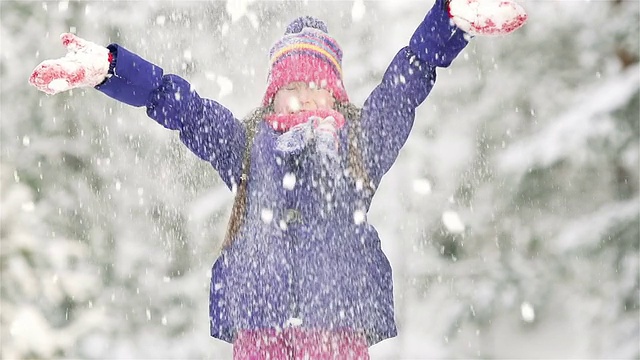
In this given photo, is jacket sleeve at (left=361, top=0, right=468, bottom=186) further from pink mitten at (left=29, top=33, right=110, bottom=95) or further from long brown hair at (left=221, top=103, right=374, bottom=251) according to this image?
pink mitten at (left=29, top=33, right=110, bottom=95)

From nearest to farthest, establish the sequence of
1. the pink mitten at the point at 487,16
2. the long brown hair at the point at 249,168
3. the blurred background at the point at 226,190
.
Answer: the pink mitten at the point at 487,16
the long brown hair at the point at 249,168
the blurred background at the point at 226,190

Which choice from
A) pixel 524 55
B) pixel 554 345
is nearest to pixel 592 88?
pixel 524 55

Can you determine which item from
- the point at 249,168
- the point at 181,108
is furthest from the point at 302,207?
the point at 181,108

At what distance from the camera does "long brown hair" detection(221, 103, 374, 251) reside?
305cm

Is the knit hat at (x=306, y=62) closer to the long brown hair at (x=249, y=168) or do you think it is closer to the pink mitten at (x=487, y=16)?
the long brown hair at (x=249, y=168)

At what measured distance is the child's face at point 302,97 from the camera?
3160 millimetres

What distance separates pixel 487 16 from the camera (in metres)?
2.68

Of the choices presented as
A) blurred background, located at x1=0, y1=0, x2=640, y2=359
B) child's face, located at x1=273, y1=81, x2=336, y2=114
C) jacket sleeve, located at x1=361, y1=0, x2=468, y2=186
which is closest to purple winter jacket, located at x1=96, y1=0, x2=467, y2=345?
jacket sleeve, located at x1=361, y1=0, x2=468, y2=186

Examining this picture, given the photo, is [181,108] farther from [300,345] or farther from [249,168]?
[300,345]

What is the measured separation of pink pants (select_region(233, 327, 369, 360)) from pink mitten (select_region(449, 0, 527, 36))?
1.06 metres

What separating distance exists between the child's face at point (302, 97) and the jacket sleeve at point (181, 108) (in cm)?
18

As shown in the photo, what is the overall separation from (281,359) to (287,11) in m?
5.88

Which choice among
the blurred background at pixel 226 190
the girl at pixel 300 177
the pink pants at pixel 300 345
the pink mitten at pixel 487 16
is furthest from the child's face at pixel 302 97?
the blurred background at pixel 226 190

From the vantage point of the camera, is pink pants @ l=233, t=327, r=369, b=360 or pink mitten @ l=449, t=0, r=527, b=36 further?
pink pants @ l=233, t=327, r=369, b=360
